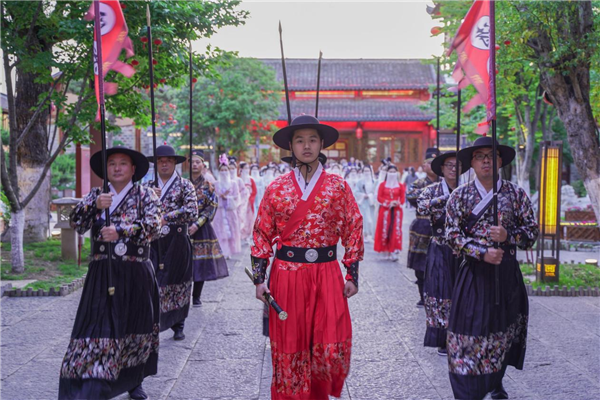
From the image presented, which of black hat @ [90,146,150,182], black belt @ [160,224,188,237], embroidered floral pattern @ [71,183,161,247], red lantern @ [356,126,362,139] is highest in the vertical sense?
red lantern @ [356,126,362,139]

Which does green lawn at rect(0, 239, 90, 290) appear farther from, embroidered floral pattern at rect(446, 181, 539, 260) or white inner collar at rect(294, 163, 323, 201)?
embroidered floral pattern at rect(446, 181, 539, 260)

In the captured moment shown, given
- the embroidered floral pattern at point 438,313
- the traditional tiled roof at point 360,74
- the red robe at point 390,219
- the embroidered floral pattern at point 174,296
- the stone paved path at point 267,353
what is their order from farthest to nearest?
the traditional tiled roof at point 360,74, the red robe at point 390,219, the embroidered floral pattern at point 174,296, the embroidered floral pattern at point 438,313, the stone paved path at point 267,353

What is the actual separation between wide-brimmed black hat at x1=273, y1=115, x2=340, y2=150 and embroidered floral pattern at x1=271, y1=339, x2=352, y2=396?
4.74ft

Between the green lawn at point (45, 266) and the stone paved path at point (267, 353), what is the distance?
0.83 metres

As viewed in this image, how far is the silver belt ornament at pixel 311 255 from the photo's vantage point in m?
4.33

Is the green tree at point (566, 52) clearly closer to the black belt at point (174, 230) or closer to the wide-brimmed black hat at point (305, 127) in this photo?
the black belt at point (174, 230)

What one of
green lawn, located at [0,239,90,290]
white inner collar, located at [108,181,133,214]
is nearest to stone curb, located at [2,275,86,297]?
green lawn, located at [0,239,90,290]

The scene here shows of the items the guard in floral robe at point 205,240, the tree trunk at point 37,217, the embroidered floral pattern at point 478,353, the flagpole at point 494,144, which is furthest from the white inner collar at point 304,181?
the tree trunk at point 37,217

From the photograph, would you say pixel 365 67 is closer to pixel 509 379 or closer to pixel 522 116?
pixel 522 116

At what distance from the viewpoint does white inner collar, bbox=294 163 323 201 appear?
4371 mm

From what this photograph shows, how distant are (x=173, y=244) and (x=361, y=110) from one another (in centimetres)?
3311

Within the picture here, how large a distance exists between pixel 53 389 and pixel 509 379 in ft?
12.4

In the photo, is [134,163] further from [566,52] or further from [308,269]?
[566,52]

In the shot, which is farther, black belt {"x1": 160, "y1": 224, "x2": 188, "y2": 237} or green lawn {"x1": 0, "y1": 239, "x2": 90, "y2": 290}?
green lawn {"x1": 0, "y1": 239, "x2": 90, "y2": 290}
